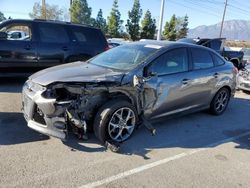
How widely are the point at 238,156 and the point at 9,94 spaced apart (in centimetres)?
548

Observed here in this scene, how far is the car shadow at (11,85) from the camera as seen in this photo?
304 inches

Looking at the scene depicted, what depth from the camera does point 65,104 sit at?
163 inches

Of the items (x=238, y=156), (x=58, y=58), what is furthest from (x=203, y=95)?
(x=58, y=58)

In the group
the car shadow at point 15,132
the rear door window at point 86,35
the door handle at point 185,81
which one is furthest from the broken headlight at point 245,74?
the car shadow at point 15,132

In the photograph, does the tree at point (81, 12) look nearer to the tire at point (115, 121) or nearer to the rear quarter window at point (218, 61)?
the rear quarter window at point (218, 61)

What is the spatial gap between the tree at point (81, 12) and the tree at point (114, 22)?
1129cm

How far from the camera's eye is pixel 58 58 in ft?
27.9

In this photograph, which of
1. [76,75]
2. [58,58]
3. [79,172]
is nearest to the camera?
[79,172]

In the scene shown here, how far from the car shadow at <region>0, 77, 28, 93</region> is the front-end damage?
3.44 m

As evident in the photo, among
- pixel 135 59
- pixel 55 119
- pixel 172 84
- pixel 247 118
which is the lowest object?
pixel 247 118

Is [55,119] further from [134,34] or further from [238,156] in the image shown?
[134,34]

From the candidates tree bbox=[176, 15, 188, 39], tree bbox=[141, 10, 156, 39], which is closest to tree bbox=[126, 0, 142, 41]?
tree bbox=[141, 10, 156, 39]

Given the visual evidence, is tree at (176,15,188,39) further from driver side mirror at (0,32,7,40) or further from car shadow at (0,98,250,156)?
car shadow at (0,98,250,156)

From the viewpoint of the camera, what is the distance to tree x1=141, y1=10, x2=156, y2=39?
158 feet
